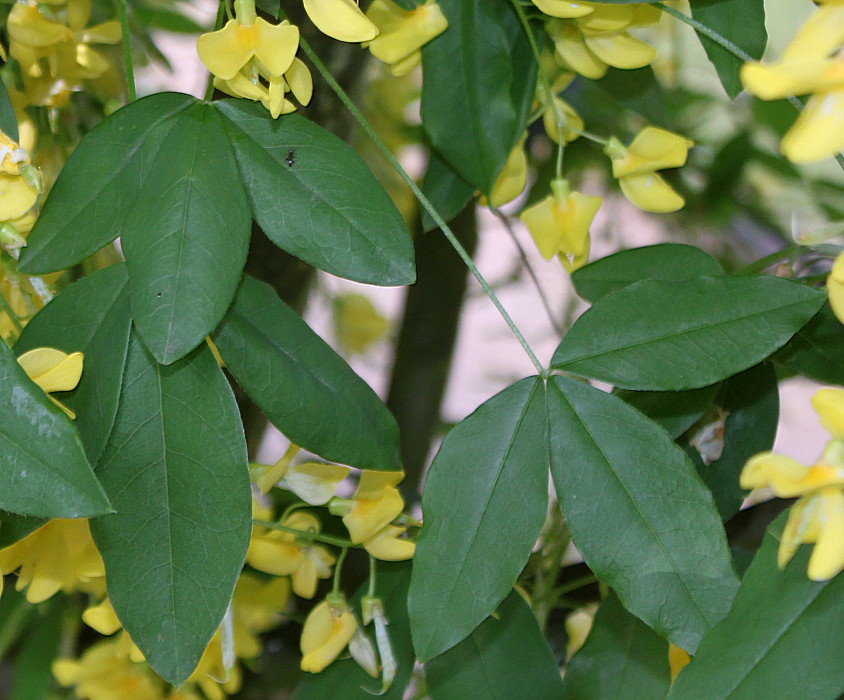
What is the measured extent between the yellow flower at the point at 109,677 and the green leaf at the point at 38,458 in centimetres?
31

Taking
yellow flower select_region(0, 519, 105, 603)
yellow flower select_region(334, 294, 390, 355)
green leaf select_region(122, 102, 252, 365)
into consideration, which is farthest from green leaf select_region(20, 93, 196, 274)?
yellow flower select_region(334, 294, 390, 355)

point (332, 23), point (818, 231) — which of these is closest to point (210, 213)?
point (332, 23)

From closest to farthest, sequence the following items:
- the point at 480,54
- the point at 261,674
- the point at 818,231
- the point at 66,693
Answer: the point at 818,231 < the point at 480,54 < the point at 261,674 < the point at 66,693

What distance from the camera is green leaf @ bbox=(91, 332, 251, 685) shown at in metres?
0.30

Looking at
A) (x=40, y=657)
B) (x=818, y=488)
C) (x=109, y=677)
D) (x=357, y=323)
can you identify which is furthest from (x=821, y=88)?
(x=357, y=323)

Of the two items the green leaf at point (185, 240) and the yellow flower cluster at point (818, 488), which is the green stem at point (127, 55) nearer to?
the green leaf at point (185, 240)

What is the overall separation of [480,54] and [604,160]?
41 centimetres

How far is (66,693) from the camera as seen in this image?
30.1 inches

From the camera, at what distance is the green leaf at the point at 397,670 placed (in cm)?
43

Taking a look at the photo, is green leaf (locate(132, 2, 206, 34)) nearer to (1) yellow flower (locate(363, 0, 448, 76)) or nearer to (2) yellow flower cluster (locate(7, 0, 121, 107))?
(2) yellow flower cluster (locate(7, 0, 121, 107))

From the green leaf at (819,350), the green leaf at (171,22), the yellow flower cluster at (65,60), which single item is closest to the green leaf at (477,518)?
the green leaf at (819,350)

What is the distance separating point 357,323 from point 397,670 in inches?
23.9

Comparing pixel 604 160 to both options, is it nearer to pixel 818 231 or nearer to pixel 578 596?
pixel 578 596

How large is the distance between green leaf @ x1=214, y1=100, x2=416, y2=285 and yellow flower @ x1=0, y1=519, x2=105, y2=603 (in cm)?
15
